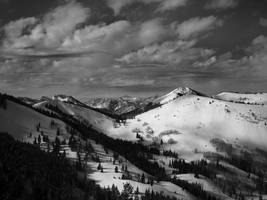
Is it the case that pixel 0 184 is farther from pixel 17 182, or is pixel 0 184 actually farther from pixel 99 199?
pixel 99 199

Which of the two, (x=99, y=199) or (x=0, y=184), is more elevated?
(x=0, y=184)

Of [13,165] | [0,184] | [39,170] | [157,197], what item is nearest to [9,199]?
[0,184]

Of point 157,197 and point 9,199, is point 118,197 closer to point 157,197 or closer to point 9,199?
point 157,197

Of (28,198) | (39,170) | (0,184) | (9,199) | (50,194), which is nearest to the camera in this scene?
(9,199)

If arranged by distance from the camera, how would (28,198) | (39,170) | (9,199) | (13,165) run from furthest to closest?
(39,170), (13,165), (28,198), (9,199)

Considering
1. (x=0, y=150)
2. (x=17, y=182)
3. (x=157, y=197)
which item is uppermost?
(x=0, y=150)

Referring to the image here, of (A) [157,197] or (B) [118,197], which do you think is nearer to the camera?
(B) [118,197]

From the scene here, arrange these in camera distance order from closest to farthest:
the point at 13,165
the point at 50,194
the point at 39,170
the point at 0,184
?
the point at 0,184, the point at 50,194, the point at 13,165, the point at 39,170

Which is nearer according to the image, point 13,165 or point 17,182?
point 17,182

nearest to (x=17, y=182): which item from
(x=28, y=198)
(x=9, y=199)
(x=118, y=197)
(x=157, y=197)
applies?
(x=28, y=198)
